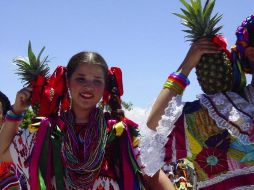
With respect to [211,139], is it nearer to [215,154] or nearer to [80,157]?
[215,154]

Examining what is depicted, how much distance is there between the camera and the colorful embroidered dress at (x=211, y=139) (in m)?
2.74

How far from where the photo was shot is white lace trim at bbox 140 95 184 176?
2.82m

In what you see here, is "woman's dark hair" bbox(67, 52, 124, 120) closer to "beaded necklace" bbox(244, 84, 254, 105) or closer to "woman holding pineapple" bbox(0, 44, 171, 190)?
"woman holding pineapple" bbox(0, 44, 171, 190)

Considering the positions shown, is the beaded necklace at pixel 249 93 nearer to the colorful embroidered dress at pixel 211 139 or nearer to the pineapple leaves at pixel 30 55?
the colorful embroidered dress at pixel 211 139

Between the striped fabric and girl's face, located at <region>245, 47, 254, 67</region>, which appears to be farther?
the striped fabric

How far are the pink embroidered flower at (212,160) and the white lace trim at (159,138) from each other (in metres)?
0.22

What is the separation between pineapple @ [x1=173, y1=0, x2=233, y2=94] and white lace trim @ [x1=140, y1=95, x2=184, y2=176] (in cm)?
19

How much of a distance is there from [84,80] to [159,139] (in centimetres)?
90

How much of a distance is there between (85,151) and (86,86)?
17.6 inches

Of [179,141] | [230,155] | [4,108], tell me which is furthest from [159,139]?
[4,108]

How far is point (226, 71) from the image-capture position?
9.28 ft

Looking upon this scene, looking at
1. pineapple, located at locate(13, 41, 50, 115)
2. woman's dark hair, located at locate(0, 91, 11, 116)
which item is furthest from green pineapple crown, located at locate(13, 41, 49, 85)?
woman's dark hair, located at locate(0, 91, 11, 116)

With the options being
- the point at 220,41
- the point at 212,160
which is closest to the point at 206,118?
the point at 212,160

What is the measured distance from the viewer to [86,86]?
3449 millimetres
